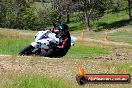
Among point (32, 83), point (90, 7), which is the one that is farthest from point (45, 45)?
point (90, 7)

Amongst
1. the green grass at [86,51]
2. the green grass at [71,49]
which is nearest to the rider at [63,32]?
the green grass at [71,49]

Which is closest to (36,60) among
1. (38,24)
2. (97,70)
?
(97,70)

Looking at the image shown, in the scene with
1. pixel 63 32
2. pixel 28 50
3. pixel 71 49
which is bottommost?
pixel 71 49

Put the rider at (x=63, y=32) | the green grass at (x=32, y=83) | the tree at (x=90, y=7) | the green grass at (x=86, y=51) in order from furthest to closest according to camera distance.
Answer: the tree at (x=90, y=7) → the green grass at (x=86, y=51) → the rider at (x=63, y=32) → the green grass at (x=32, y=83)

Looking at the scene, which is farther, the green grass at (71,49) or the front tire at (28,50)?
the green grass at (71,49)

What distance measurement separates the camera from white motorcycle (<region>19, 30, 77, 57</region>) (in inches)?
766

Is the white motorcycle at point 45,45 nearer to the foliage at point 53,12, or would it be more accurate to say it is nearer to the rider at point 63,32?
the rider at point 63,32

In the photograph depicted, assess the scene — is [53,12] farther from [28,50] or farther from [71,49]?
[28,50]

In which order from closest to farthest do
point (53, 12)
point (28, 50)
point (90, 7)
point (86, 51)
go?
point (28, 50) → point (86, 51) → point (90, 7) → point (53, 12)

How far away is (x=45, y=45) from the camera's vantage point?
64.1 feet

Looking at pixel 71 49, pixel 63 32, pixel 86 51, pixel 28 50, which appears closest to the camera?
pixel 28 50

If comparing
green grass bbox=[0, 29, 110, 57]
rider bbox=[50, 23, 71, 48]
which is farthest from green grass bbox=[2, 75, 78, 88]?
green grass bbox=[0, 29, 110, 57]

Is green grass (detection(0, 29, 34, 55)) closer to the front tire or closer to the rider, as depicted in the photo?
the front tire

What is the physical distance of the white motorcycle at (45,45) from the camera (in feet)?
63.8
